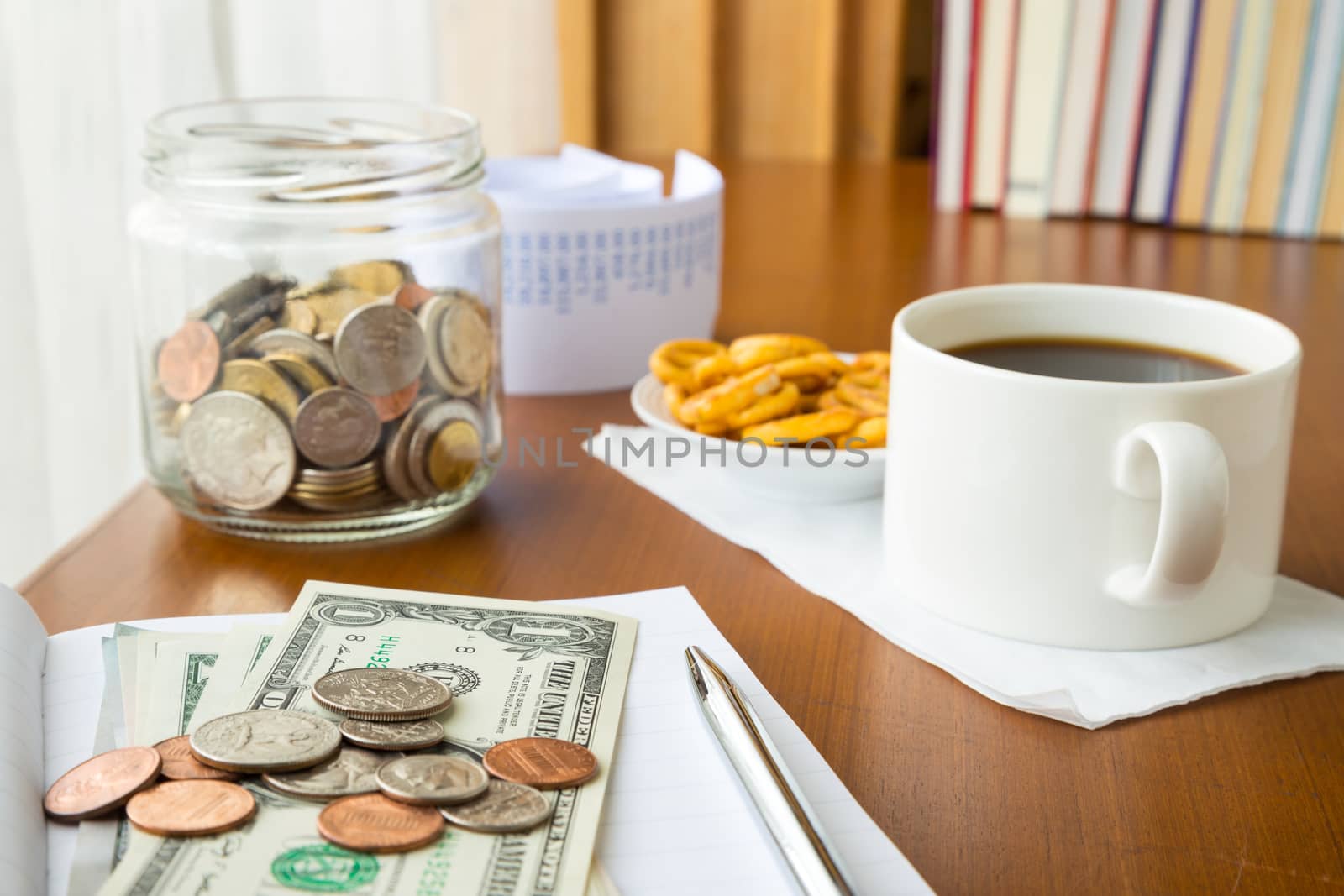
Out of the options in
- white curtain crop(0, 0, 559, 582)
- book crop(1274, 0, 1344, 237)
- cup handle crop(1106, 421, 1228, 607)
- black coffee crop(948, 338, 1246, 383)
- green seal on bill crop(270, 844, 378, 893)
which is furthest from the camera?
book crop(1274, 0, 1344, 237)

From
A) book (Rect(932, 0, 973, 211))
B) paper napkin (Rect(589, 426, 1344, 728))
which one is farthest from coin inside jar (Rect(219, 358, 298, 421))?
book (Rect(932, 0, 973, 211))

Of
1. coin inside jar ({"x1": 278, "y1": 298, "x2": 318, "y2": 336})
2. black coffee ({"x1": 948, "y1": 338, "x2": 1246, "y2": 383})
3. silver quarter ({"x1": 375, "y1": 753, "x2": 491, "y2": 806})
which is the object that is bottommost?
silver quarter ({"x1": 375, "y1": 753, "x2": 491, "y2": 806})

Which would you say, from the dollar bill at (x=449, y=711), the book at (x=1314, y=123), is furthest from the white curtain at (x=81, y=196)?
the book at (x=1314, y=123)

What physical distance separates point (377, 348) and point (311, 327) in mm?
32

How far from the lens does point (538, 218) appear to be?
76cm

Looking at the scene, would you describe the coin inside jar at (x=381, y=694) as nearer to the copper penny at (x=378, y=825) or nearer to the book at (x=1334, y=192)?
the copper penny at (x=378, y=825)

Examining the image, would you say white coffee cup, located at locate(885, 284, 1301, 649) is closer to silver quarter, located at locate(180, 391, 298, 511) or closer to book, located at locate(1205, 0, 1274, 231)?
silver quarter, located at locate(180, 391, 298, 511)

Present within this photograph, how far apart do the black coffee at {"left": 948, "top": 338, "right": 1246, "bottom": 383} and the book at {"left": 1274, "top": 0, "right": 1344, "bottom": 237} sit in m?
0.75

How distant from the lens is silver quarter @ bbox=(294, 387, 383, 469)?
0.54m

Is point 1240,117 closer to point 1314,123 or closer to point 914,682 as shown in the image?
point 1314,123

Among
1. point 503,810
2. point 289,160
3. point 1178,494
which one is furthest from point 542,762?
point 289,160

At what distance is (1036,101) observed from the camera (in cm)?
122

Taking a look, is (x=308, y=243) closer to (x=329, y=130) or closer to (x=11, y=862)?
(x=329, y=130)

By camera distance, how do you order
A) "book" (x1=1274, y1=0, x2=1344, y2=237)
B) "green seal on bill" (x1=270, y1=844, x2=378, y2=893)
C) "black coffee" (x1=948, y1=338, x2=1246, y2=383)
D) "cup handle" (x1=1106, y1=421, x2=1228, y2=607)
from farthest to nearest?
1. "book" (x1=1274, y1=0, x2=1344, y2=237)
2. "black coffee" (x1=948, y1=338, x2=1246, y2=383)
3. "cup handle" (x1=1106, y1=421, x2=1228, y2=607)
4. "green seal on bill" (x1=270, y1=844, x2=378, y2=893)
